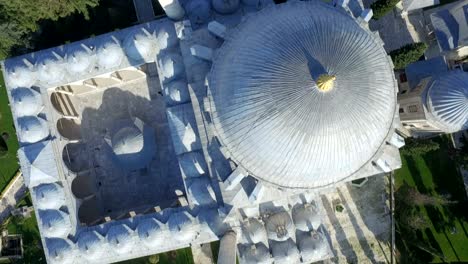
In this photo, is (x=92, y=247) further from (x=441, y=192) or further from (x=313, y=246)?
(x=441, y=192)

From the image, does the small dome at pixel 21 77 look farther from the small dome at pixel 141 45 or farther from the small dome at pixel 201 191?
the small dome at pixel 201 191

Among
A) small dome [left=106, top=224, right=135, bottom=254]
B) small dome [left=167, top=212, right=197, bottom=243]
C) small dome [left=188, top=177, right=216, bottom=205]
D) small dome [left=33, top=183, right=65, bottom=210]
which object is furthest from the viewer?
small dome [left=33, top=183, right=65, bottom=210]

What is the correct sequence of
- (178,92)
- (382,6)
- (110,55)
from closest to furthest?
(178,92), (110,55), (382,6)

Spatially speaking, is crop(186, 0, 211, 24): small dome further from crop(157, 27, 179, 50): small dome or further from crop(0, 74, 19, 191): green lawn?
crop(0, 74, 19, 191): green lawn

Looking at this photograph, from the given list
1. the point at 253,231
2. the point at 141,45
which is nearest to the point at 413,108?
the point at 253,231

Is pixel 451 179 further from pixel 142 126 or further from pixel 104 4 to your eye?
pixel 104 4

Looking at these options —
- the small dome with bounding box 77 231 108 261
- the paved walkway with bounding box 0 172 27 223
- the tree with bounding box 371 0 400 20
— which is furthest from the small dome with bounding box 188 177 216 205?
the tree with bounding box 371 0 400 20
